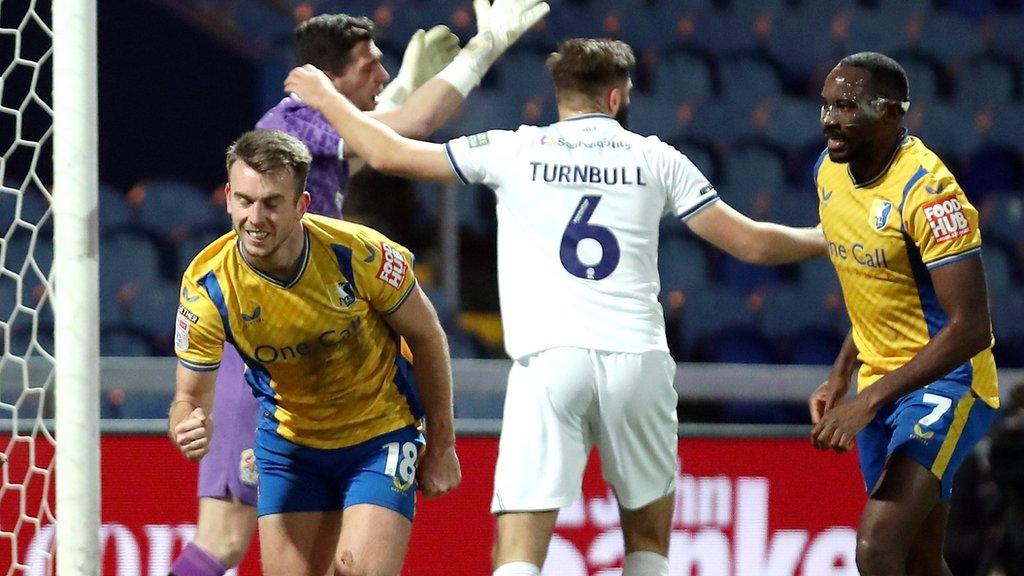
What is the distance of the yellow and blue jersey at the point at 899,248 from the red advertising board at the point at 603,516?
154 cm

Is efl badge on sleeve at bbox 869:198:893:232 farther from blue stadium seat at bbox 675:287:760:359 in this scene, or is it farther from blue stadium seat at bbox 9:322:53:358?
blue stadium seat at bbox 9:322:53:358

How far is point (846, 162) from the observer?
394cm

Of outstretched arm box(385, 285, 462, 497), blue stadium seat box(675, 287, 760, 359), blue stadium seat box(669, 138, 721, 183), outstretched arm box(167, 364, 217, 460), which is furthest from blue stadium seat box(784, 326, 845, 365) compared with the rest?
outstretched arm box(167, 364, 217, 460)

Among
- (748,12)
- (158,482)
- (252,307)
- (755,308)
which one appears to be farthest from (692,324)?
(252,307)

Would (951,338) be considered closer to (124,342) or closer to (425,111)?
(425,111)

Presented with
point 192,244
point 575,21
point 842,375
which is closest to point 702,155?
point 575,21

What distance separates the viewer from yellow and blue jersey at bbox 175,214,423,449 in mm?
3568

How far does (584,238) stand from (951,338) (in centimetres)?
92

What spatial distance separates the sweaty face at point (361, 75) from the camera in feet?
14.6

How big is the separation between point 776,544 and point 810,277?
292cm

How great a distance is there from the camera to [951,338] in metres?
3.62

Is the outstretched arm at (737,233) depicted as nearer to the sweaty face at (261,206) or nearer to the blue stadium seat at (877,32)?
the sweaty face at (261,206)

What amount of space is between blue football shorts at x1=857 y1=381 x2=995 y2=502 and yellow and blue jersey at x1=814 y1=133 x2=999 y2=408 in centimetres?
5

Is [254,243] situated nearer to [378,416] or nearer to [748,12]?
[378,416]
